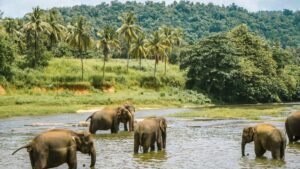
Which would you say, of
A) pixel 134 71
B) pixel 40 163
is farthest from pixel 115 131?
pixel 134 71

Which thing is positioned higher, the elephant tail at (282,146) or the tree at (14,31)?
the tree at (14,31)

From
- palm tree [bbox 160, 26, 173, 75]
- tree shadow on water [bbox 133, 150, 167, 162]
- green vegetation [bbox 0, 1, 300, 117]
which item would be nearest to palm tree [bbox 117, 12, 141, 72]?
green vegetation [bbox 0, 1, 300, 117]

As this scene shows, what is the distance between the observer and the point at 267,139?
17.4m

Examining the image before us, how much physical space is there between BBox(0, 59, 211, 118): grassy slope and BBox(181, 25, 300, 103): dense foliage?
4.53 m

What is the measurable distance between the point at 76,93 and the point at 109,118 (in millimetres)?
45513

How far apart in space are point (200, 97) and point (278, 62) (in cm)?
2570

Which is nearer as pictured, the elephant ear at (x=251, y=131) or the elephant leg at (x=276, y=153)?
the elephant leg at (x=276, y=153)

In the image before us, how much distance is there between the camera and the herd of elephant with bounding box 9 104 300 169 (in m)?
13.5

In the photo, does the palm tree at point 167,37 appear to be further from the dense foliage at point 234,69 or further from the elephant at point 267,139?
the elephant at point 267,139

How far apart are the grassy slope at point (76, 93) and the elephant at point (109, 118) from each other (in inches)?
885

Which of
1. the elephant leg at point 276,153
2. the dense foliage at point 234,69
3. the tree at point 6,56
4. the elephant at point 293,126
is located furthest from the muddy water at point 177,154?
the dense foliage at point 234,69

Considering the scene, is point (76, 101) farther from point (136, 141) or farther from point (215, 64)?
point (136, 141)

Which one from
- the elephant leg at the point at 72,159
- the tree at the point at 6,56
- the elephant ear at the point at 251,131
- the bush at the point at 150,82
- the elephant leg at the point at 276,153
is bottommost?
the bush at the point at 150,82

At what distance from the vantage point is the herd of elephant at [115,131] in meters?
13.5
